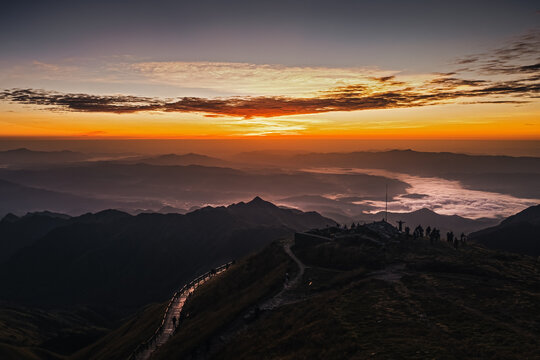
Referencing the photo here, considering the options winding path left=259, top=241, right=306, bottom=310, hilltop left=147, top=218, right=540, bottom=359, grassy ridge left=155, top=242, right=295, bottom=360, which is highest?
hilltop left=147, top=218, right=540, bottom=359

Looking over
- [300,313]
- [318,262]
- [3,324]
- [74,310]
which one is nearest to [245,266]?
[318,262]

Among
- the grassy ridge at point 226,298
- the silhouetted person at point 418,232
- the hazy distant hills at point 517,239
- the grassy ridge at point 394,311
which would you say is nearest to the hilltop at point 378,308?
the grassy ridge at point 394,311

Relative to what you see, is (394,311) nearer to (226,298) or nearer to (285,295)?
(285,295)

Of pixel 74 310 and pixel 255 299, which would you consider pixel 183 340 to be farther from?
pixel 74 310

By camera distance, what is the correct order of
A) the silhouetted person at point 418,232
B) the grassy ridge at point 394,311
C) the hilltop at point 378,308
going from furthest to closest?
the silhouetted person at point 418,232
the hilltop at point 378,308
the grassy ridge at point 394,311

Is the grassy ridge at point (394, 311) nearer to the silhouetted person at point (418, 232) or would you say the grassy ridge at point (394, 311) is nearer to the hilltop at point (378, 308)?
the hilltop at point (378, 308)

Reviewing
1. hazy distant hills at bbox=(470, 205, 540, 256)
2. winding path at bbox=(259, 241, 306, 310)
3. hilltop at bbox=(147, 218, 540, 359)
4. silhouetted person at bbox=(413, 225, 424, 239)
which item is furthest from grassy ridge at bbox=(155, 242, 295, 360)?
hazy distant hills at bbox=(470, 205, 540, 256)

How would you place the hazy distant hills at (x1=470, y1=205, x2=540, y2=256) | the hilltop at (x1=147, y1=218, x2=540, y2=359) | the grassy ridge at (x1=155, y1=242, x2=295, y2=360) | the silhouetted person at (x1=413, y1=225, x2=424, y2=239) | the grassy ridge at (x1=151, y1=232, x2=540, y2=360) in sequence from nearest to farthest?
the grassy ridge at (x1=151, y1=232, x2=540, y2=360), the hilltop at (x1=147, y1=218, x2=540, y2=359), the grassy ridge at (x1=155, y1=242, x2=295, y2=360), the silhouetted person at (x1=413, y1=225, x2=424, y2=239), the hazy distant hills at (x1=470, y1=205, x2=540, y2=256)

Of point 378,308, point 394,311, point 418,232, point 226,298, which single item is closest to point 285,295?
point 378,308

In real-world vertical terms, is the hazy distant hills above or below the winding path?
below

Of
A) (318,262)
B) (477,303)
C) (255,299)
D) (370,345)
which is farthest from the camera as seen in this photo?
(318,262)

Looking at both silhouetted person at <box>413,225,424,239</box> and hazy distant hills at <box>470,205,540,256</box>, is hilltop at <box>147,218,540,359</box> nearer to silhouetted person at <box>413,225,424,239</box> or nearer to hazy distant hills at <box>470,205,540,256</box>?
silhouetted person at <box>413,225,424,239</box>
